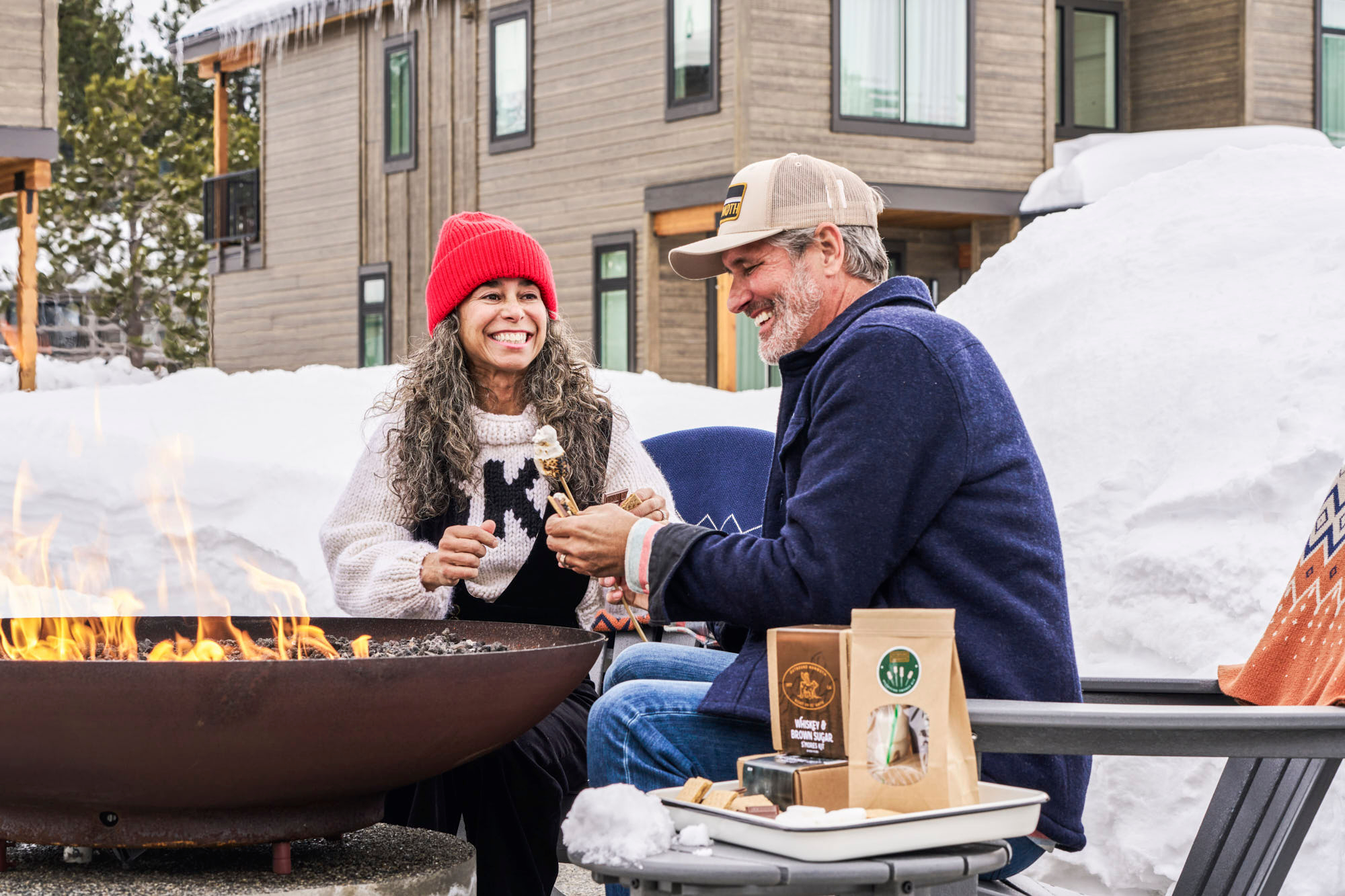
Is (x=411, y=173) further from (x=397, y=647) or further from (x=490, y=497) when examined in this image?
(x=397, y=647)

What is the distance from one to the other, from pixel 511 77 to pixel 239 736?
16227 mm

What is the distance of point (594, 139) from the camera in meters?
16.8

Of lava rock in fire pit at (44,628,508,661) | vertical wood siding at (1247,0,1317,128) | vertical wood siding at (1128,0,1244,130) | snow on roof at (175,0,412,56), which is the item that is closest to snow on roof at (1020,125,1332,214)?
vertical wood siding at (1247,0,1317,128)

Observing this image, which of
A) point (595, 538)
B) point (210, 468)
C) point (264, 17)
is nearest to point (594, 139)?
point (264, 17)

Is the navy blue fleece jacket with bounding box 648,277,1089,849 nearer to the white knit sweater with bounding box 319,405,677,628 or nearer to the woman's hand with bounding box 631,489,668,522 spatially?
the woman's hand with bounding box 631,489,668,522

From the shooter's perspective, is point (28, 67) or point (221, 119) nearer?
point (28, 67)

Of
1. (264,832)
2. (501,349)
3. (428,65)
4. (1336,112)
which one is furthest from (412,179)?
(264,832)

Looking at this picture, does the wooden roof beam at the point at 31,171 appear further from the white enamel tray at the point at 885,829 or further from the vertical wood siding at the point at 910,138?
the white enamel tray at the point at 885,829

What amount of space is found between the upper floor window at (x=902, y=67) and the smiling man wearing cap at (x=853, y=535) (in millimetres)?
12652

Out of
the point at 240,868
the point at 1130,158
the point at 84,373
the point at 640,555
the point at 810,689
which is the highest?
the point at 1130,158

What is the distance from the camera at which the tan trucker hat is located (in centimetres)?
280

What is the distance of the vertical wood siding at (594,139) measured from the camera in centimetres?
1547

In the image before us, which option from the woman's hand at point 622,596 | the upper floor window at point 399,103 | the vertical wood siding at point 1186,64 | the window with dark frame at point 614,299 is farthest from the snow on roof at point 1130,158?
the woman's hand at point 622,596

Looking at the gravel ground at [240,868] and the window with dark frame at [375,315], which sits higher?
the window with dark frame at [375,315]
